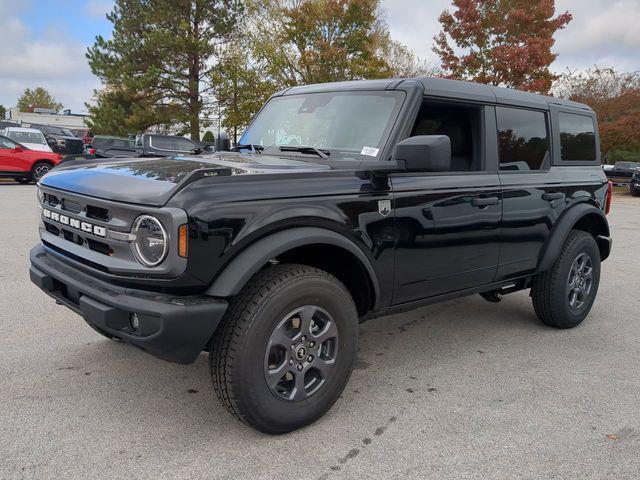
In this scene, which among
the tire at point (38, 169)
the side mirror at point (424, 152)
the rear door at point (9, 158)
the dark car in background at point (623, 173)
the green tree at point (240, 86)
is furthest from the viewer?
the dark car in background at point (623, 173)

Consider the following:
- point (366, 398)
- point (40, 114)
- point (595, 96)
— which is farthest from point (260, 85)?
point (40, 114)

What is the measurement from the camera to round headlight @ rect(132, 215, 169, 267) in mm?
2403

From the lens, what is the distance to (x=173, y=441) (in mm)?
2723

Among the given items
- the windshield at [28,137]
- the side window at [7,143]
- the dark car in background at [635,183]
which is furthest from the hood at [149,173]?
the dark car in background at [635,183]

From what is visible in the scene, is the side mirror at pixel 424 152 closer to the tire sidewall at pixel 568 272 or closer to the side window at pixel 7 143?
the tire sidewall at pixel 568 272

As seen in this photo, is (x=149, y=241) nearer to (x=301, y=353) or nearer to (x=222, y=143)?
(x=301, y=353)

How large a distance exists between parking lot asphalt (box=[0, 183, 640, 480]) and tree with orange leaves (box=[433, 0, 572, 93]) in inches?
658

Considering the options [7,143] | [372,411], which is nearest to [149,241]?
[372,411]

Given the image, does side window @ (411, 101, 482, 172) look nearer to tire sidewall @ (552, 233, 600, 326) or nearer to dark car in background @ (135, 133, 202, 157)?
tire sidewall @ (552, 233, 600, 326)

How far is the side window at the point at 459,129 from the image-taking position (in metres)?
3.64

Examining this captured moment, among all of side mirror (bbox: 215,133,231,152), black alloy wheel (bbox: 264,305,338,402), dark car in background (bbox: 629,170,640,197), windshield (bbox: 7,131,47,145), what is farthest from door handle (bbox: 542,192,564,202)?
dark car in background (bbox: 629,170,640,197)

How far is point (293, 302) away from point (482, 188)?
1.71 m

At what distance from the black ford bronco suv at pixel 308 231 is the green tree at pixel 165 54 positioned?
80.5ft

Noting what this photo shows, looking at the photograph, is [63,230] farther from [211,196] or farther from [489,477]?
[489,477]
